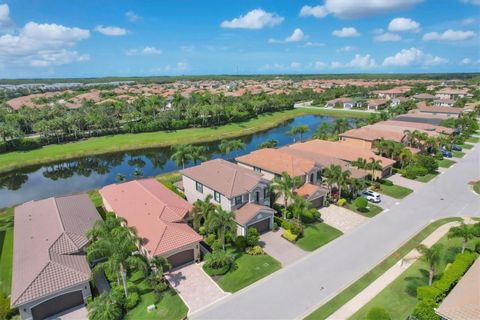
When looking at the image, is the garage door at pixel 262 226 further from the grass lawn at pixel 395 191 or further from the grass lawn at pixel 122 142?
the grass lawn at pixel 122 142

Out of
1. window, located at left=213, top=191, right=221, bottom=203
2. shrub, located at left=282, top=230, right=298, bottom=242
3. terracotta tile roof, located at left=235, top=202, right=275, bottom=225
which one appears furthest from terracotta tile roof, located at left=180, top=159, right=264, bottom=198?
shrub, located at left=282, top=230, right=298, bottom=242

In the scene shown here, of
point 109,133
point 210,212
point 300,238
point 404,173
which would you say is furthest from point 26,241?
point 109,133

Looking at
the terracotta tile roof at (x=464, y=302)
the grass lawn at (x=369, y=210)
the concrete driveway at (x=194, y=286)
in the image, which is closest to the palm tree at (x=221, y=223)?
the concrete driveway at (x=194, y=286)

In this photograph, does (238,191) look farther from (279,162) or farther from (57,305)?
(57,305)

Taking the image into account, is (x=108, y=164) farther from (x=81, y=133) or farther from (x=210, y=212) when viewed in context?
(x=210, y=212)

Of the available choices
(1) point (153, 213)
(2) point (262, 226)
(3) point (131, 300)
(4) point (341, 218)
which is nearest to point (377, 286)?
(4) point (341, 218)

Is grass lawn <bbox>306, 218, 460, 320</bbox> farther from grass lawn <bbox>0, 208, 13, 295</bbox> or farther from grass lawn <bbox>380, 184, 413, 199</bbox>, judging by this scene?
grass lawn <bbox>0, 208, 13, 295</bbox>
